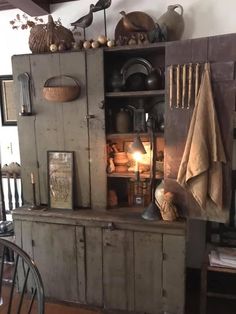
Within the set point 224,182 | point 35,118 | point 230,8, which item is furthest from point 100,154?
point 230,8

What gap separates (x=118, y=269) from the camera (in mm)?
2150

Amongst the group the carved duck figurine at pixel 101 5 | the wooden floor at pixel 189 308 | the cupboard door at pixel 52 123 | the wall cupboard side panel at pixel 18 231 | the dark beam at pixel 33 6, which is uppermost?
the dark beam at pixel 33 6

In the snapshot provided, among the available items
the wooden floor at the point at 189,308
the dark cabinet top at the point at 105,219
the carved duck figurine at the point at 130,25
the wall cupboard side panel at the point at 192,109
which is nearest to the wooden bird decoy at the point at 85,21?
the carved duck figurine at the point at 130,25

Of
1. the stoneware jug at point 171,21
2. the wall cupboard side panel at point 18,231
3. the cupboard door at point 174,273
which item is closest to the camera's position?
the cupboard door at point 174,273

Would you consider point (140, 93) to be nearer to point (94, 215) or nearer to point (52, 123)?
point (52, 123)

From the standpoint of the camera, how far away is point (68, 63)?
2.18 metres

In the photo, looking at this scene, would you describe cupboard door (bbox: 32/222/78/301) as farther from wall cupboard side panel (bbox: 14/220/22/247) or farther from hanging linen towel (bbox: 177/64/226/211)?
hanging linen towel (bbox: 177/64/226/211)

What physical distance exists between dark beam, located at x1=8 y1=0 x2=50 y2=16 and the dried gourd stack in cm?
17

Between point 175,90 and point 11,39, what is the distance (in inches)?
64.8

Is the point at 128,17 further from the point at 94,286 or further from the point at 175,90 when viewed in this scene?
the point at 94,286

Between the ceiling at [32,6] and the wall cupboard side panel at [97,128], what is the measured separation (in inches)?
24.2

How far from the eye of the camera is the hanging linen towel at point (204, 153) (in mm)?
1823

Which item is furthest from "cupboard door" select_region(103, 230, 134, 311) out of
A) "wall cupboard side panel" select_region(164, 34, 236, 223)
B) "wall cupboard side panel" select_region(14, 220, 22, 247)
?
"wall cupboard side panel" select_region(14, 220, 22, 247)

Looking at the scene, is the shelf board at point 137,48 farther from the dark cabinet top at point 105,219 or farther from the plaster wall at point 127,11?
the dark cabinet top at point 105,219
